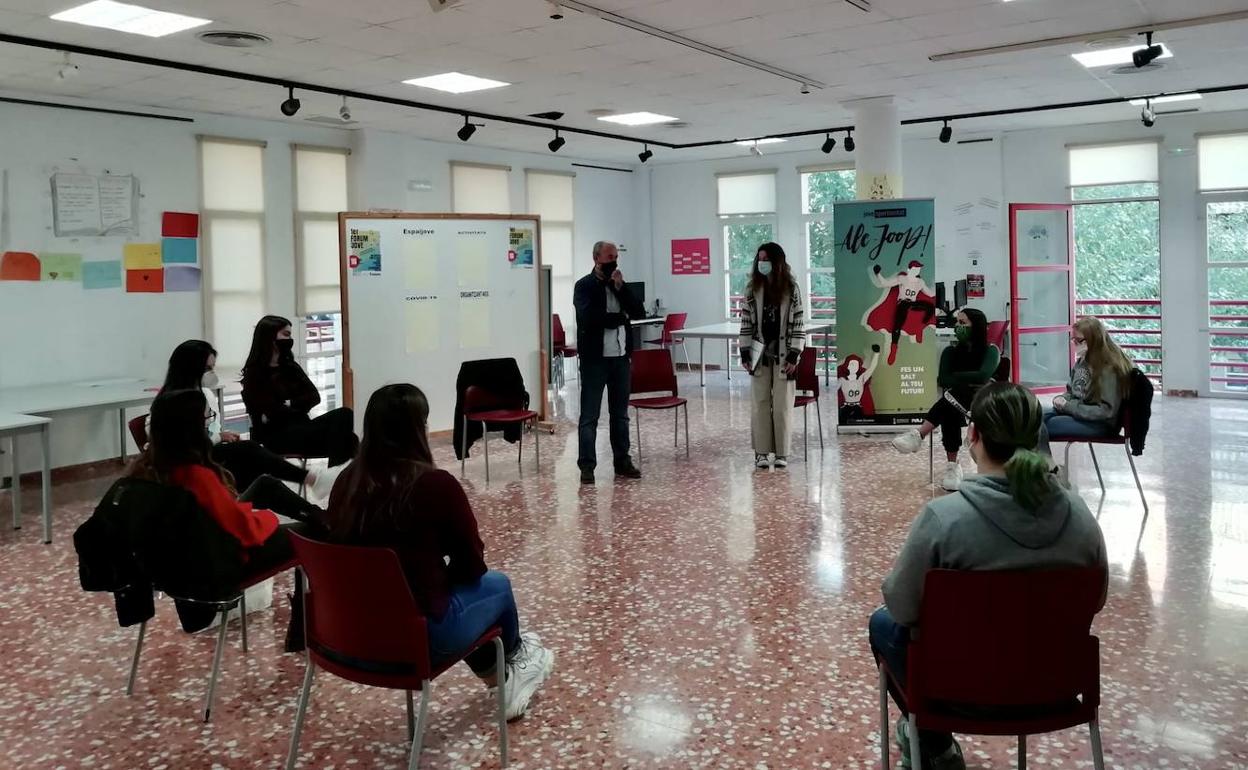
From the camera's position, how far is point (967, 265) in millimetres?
11836

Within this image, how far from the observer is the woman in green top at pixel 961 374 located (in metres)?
6.35

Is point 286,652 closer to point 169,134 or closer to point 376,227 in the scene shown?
point 376,227

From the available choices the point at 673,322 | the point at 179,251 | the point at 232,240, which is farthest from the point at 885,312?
the point at 179,251

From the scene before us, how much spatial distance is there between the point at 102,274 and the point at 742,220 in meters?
8.15

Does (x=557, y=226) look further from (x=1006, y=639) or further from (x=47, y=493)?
(x=1006, y=639)

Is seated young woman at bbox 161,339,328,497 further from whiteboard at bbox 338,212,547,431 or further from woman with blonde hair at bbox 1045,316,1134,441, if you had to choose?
woman with blonde hair at bbox 1045,316,1134,441

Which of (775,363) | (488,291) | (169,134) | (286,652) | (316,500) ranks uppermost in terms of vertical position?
(169,134)

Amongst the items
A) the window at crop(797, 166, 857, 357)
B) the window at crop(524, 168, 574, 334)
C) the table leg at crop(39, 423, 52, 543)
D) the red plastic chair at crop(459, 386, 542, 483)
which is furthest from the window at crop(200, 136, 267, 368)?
the window at crop(797, 166, 857, 357)

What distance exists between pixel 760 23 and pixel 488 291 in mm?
3370

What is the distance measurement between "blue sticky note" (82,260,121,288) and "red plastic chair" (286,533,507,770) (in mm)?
6267

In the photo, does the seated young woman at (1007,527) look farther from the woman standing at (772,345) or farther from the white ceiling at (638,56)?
the woman standing at (772,345)

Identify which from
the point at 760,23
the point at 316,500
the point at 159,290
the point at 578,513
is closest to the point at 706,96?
the point at 760,23

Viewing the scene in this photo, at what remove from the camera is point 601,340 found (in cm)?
682

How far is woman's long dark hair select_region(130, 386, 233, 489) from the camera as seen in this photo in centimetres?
321
